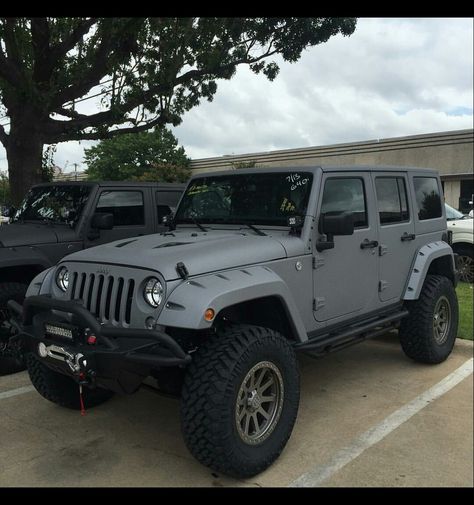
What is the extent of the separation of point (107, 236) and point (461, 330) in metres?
4.11

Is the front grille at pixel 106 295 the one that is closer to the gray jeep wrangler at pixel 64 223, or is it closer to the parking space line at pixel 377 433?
Result: the parking space line at pixel 377 433

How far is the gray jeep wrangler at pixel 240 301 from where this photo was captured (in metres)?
2.91

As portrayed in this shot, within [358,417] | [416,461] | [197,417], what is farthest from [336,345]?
[197,417]

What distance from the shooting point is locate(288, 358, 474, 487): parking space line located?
3.09 meters

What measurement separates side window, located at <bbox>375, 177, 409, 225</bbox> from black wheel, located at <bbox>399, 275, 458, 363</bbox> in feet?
2.41

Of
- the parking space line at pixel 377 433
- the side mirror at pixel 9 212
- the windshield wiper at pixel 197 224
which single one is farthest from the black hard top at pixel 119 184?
the parking space line at pixel 377 433

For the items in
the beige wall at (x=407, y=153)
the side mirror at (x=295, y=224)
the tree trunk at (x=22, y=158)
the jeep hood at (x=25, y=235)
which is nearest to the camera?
the side mirror at (x=295, y=224)

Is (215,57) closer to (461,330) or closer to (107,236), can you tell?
(107,236)

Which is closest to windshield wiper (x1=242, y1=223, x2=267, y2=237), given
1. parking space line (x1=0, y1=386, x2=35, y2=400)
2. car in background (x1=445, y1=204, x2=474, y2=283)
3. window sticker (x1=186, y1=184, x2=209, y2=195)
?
window sticker (x1=186, y1=184, x2=209, y2=195)

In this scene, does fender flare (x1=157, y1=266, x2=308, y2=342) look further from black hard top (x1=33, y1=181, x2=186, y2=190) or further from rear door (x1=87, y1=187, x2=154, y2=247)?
black hard top (x1=33, y1=181, x2=186, y2=190)

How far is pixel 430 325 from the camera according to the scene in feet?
Answer: 15.7

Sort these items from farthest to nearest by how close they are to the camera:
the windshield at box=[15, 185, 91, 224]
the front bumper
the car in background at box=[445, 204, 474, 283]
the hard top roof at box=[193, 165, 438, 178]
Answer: the car in background at box=[445, 204, 474, 283] → the windshield at box=[15, 185, 91, 224] → the hard top roof at box=[193, 165, 438, 178] → the front bumper

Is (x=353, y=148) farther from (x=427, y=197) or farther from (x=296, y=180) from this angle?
(x=296, y=180)

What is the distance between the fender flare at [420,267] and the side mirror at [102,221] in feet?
9.77
